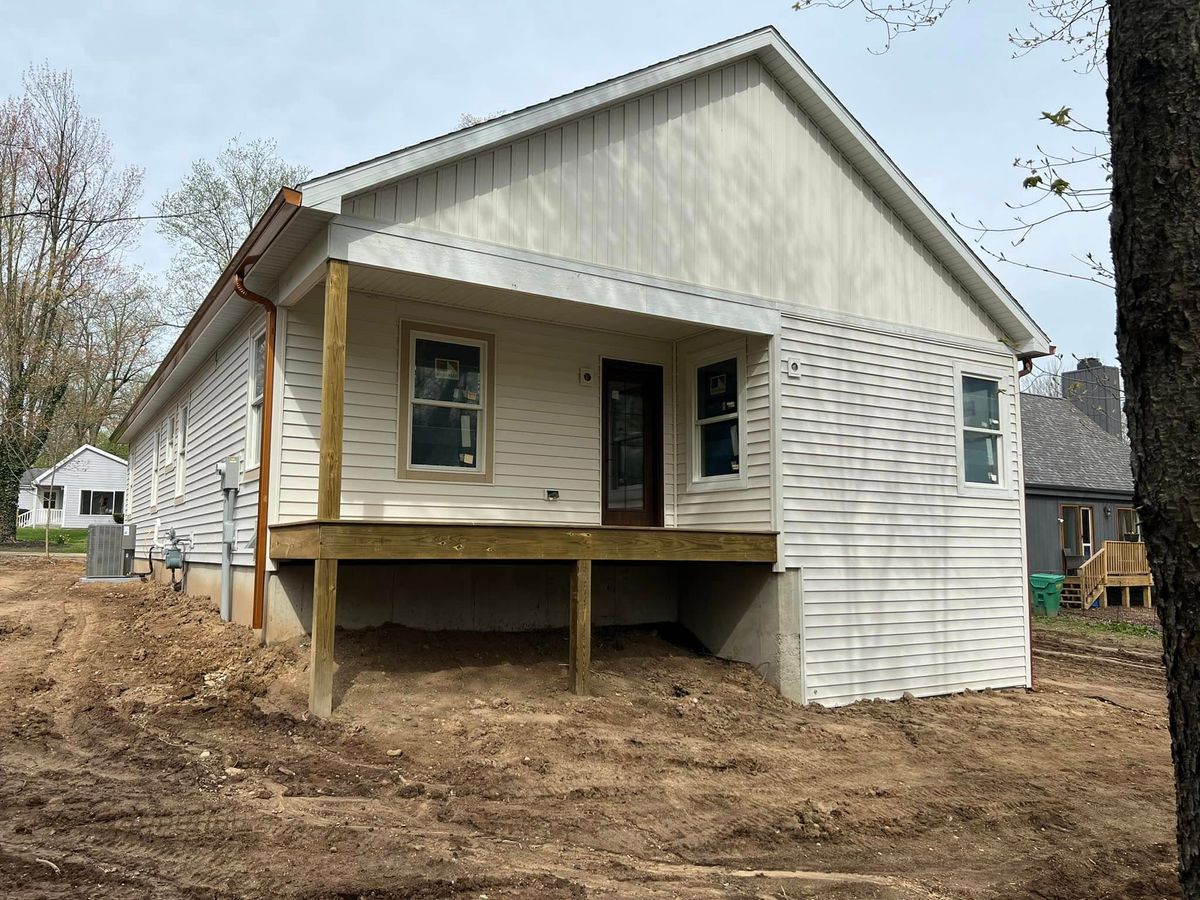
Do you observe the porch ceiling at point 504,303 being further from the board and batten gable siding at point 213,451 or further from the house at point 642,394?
the board and batten gable siding at point 213,451

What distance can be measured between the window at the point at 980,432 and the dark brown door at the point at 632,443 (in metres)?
3.87

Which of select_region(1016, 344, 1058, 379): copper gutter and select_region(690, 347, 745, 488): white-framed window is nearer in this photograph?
select_region(690, 347, 745, 488): white-framed window

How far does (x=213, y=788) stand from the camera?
560 centimetres

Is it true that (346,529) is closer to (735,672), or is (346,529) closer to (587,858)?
(587,858)

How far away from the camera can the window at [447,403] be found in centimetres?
915

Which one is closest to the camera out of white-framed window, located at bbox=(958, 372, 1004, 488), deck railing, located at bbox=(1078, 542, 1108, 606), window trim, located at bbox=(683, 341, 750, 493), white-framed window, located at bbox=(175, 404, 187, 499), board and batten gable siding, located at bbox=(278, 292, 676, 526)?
board and batten gable siding, located at bbox=(278, 292, 676, 526)

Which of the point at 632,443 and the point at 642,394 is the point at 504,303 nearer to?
the point at 642,394

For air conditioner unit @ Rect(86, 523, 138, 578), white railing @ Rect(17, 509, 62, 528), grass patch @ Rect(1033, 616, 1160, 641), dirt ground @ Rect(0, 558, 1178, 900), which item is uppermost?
white railing @ Rect(17, 509, 62, 528)

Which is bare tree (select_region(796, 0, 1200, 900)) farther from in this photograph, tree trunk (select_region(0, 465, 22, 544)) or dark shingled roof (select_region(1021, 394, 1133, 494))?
tree trunk (select_region(0, 465, 22, 544))

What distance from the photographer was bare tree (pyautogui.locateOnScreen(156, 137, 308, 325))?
32.0m

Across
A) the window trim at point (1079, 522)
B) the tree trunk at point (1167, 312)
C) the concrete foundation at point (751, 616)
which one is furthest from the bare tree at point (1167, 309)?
the window trim at point (1079, 522)

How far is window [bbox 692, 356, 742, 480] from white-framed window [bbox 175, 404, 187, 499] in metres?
7.97

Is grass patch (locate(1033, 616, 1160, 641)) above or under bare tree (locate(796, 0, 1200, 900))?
under

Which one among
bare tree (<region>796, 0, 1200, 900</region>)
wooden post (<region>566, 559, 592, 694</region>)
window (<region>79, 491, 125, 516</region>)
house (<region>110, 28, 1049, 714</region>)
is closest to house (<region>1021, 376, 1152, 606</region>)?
house (<region>110, 28, 1049, 714</region>)
